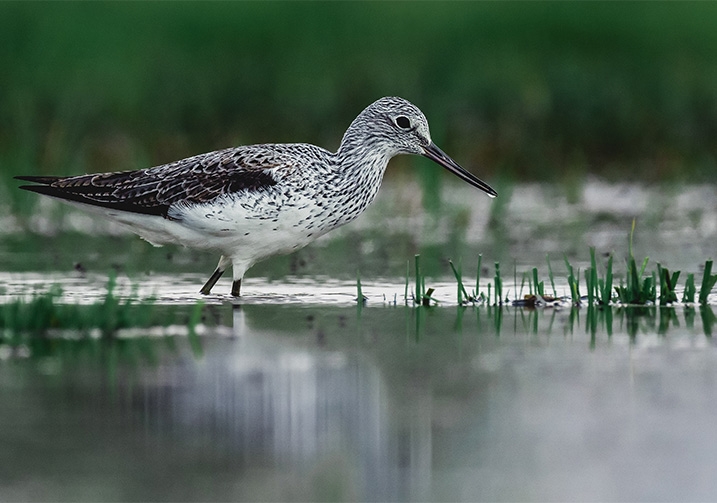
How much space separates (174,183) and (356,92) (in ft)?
26.2

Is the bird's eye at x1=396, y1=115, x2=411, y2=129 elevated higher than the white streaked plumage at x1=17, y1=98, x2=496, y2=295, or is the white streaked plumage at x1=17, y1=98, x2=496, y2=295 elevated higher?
the bird's eye at x1=396, y1=115, x2=411, y2=129

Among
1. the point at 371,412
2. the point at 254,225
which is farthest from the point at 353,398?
the point at 254,225

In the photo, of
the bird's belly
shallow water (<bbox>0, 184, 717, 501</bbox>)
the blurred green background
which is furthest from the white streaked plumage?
the blurred green background

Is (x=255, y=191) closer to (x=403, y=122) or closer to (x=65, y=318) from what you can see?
(x=403, y=122)

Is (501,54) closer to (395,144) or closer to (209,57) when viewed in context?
(209,57)

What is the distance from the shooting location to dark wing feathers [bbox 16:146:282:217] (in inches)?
370

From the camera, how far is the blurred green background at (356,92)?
15992 mm

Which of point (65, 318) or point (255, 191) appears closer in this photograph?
point (65, 318)

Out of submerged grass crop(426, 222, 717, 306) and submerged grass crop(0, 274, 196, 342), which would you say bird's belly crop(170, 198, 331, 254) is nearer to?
submerged grass crop(426, 222, 717, 306)

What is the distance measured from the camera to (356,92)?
1745 cm

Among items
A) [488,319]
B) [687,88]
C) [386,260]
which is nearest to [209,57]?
[687,88]

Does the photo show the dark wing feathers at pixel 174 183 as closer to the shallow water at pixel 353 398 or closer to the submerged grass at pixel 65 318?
the shallow water at pixel 353 398

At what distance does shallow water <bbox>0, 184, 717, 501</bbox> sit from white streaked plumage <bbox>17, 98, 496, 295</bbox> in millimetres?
428

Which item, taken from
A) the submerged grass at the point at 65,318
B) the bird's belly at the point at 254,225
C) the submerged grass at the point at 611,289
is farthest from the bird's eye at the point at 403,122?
the submerged grass at the point at 65,318
